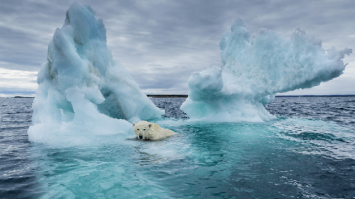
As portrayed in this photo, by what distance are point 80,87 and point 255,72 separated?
38.2ft

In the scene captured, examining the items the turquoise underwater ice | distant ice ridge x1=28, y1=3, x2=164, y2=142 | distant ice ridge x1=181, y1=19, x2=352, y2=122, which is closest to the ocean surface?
the turquoise underwater ice

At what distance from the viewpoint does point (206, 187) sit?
473 cm

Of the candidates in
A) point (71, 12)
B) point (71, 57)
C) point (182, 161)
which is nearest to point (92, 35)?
point (71, 12)

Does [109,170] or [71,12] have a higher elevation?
[71,12]

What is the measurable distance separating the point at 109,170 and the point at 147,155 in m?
1.49

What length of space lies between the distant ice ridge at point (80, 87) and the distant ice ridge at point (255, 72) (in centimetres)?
474

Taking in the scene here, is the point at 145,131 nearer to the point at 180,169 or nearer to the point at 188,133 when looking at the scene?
the point at 188,133

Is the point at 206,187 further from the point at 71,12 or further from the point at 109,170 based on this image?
the point at 71,12

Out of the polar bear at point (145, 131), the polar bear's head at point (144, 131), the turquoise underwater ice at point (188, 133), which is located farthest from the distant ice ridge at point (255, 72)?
the polar bear's head at point (144, 131)

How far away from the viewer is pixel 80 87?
10.1 meters

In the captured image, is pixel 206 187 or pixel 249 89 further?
pixel 249 89

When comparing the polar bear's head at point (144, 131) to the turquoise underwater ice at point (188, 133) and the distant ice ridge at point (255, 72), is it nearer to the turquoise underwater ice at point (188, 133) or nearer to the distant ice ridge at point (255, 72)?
the turquoise underwater ice at point (188, 133)

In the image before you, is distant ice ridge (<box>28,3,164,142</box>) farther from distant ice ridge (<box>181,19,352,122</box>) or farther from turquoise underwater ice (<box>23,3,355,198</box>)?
distant ice ridge (<box>181,19,352,122</box>)

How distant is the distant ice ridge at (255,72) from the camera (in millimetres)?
12594
